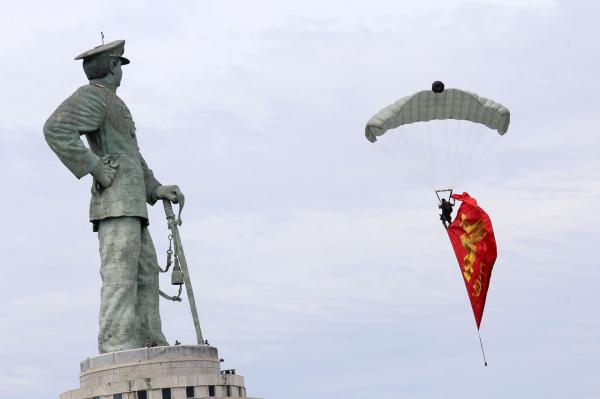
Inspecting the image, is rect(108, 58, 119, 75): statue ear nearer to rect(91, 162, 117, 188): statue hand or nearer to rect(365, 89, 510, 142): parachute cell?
rect(91, 162, 117, 188): statue hand

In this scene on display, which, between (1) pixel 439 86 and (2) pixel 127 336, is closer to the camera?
(2) pixel 127 336

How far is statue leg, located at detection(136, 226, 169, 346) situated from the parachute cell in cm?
786

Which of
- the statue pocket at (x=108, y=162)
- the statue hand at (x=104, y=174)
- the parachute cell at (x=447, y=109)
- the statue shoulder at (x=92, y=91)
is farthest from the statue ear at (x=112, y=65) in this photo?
the parachute cell at (x=447, y=109)

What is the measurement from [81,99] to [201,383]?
7599 mm

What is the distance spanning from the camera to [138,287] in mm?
45594

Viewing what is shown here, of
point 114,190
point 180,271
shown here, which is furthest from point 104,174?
point 180,271

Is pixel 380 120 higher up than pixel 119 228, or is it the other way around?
pixel 380 120

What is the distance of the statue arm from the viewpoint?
4428 centimetres

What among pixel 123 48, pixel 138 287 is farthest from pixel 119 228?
pixel 123 48

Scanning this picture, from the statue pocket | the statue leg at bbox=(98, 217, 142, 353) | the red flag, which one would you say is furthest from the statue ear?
the red flag

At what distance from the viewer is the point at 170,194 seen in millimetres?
46812

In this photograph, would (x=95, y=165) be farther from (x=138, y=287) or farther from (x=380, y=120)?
(x=380, y=120)

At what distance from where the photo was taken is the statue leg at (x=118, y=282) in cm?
4432

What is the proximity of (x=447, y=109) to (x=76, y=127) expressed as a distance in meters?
11.2
